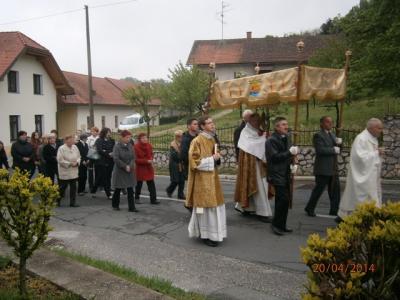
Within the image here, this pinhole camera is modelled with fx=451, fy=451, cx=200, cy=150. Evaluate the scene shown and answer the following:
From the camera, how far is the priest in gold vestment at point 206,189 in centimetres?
646

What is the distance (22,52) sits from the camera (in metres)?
25.7

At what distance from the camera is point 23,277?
14.0 feet

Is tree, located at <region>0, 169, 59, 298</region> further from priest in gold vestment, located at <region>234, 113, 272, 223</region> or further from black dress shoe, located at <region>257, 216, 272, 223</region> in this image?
black dress shoe, located at <region>257, 216, 272, 223</region>

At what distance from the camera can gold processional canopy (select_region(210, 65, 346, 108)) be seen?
732 cm

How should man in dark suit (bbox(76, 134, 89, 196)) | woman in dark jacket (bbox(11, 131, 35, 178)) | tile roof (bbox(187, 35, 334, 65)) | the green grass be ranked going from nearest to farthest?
the green grass < woman in dark jacket (bbox(11, 131, 35, 178)) < man in dark suit (bbox(76, 134, 89, 196)) < tile roof (bbox(187, 35, 334, 65))

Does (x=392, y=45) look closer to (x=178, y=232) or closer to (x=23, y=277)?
(x=178, y=232)

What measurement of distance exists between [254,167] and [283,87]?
1438 millimetres

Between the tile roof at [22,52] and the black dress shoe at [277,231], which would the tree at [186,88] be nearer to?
the tile roof at [22,52]

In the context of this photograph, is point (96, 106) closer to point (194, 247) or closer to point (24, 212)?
point (194, 247)

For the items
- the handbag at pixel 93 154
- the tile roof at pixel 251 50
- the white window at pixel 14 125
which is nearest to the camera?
the handbag at pixel 93 154

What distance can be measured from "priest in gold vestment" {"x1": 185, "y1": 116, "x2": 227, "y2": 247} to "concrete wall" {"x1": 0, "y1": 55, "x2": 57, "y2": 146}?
21.7 metres

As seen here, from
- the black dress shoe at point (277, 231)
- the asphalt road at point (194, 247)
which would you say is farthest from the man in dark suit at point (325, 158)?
the black dress shoe at point (277, 231)

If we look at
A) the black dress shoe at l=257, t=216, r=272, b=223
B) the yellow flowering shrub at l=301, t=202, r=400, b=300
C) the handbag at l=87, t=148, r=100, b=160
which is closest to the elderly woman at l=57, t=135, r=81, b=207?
the handbag at l=87, t=148, r=100, b=160

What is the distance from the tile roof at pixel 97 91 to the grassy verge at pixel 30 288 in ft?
101
